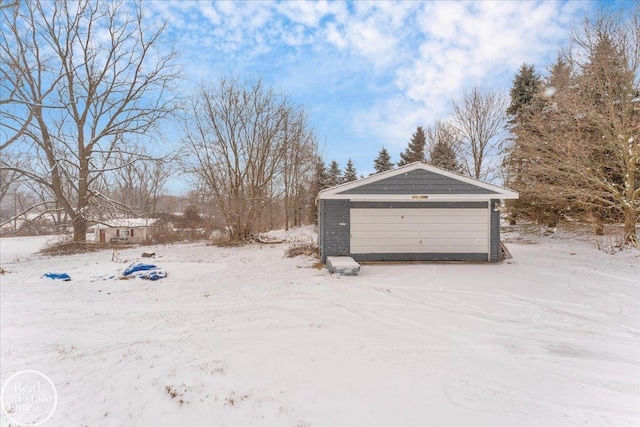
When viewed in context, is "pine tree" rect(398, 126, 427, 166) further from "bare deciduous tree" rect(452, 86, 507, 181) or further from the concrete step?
the concrete step

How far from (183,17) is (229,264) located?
731cm

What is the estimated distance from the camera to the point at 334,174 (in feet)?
91.7

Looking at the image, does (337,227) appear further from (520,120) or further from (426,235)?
(520,120)

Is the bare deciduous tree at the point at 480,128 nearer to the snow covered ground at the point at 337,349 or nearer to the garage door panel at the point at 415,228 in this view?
the garage door panel at the point at 415,228

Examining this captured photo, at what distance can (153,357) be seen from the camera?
3770 millimetres

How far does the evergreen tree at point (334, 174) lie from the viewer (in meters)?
27.4

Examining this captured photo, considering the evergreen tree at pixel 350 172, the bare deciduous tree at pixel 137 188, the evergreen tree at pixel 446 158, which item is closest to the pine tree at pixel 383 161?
the evergreen tree at pixel 350 172

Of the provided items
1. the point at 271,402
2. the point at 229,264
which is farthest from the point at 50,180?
the point at 271,402

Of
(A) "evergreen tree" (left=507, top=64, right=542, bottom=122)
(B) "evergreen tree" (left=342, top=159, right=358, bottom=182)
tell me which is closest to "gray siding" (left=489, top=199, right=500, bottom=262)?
(A) "evergreen tree" (left=507, top=64, right=542, bottom=122)

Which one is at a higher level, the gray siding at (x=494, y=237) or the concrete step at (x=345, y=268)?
the gray siding at (x=494, y=237)

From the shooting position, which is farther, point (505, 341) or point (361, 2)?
point (361, 2)

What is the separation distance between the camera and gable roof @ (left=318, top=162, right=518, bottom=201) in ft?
30.3

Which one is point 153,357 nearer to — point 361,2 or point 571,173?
point 361,2

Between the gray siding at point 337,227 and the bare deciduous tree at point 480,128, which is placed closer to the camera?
the gray siding at point 337,227
